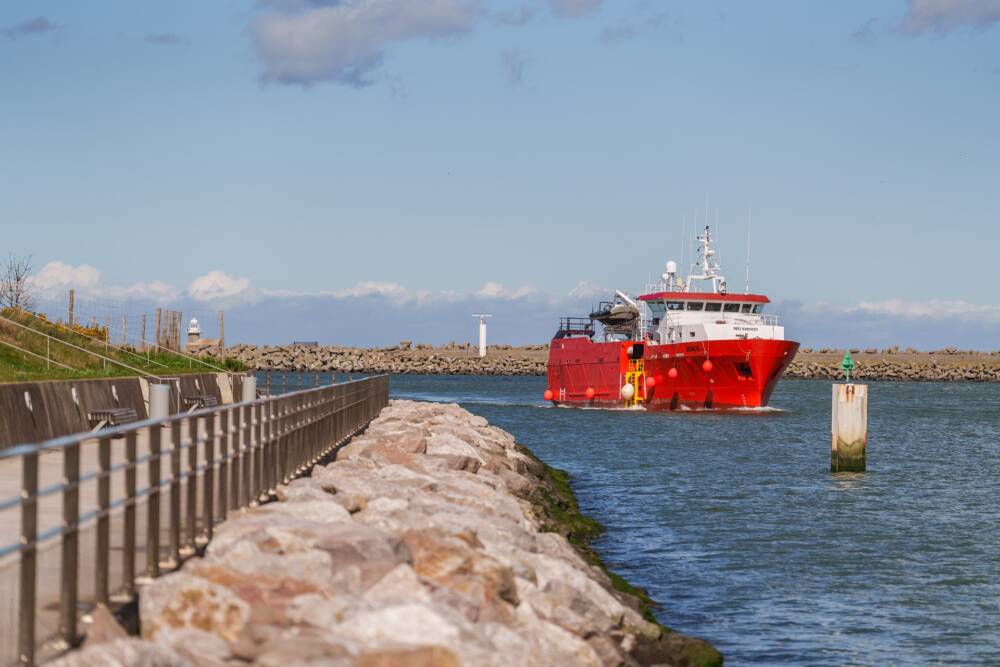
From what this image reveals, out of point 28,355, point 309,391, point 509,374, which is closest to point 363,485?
point 309,391

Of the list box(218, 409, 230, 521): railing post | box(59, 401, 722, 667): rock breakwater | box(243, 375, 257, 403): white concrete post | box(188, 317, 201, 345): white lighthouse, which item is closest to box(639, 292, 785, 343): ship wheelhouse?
box(188, 317, 201, 345): white lighthouse

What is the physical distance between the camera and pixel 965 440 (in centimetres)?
5438

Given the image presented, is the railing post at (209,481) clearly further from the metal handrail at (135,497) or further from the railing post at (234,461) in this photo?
the railing post at (234,461)

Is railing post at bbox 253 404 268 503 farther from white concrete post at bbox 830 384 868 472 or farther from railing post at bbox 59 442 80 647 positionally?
white concrete post at bbox 830 384 868 472

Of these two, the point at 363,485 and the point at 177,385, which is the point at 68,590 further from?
the point at 177,385

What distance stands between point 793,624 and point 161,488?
9.63 metres

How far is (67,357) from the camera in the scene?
35.0 meters

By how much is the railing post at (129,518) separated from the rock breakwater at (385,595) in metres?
0.35

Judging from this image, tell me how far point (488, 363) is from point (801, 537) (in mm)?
141831

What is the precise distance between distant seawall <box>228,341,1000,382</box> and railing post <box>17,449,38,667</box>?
142 m

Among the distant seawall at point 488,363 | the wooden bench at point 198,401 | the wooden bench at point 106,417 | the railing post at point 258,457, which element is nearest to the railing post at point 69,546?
the railing post at point 258,457

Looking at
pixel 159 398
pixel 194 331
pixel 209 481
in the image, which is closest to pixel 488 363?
pixel 194 331

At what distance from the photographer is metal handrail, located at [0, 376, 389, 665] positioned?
688 cm

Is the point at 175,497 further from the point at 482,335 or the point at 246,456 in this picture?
the point at 482,335
